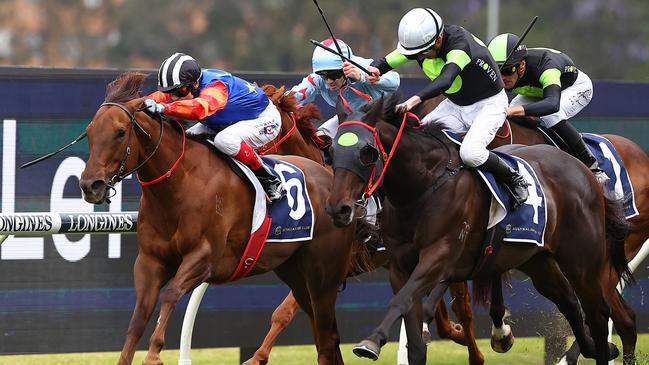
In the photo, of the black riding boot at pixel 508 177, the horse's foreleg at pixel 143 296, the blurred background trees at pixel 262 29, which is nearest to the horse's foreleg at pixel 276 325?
the horse's foreleg at pixel 143 296

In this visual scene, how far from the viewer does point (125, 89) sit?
6.61 m

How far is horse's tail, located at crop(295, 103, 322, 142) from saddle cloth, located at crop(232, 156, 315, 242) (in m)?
0.96

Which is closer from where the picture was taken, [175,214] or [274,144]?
[175,214]

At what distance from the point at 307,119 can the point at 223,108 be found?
1.18m

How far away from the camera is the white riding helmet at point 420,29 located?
679cm

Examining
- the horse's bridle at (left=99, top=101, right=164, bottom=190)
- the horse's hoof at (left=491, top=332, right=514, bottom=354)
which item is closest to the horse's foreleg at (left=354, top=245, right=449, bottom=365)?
the horse's bridle at (left=99, top=101, right=164, bottom=190)

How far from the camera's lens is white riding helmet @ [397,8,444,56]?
6785 mm

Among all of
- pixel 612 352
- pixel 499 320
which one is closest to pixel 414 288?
pixel 499 320

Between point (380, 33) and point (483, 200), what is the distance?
104ft

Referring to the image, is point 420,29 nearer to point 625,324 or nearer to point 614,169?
point 614,169

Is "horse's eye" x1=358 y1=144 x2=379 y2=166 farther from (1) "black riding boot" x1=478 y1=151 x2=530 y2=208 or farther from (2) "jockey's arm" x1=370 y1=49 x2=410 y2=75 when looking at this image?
(2) "jockey's arm" x1=370 y1=49 x2=410 y2=75

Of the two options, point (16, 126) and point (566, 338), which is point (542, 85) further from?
point (16, 126)

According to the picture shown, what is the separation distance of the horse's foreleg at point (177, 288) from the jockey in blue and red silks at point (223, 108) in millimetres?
636

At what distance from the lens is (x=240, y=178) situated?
7.00 meters
